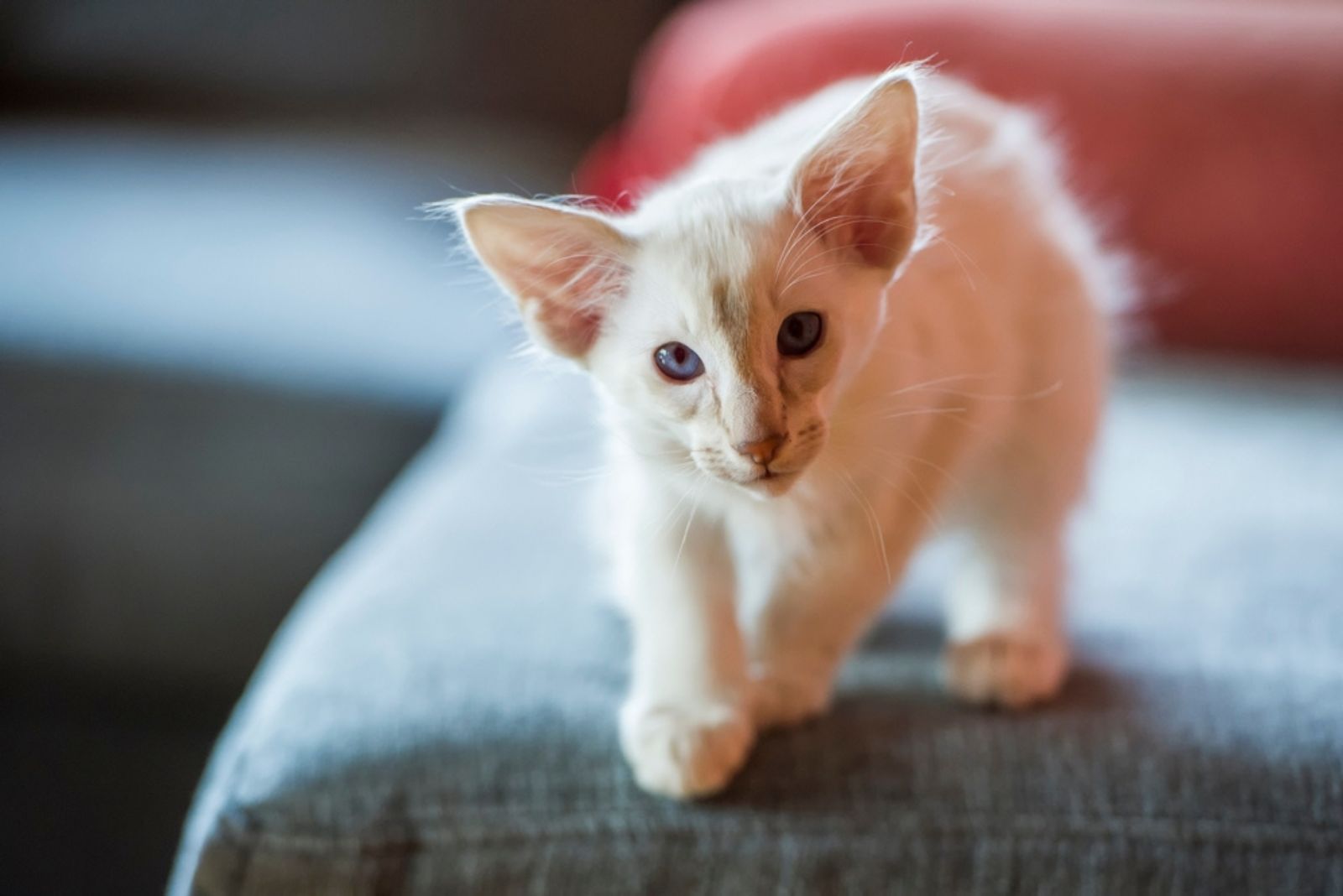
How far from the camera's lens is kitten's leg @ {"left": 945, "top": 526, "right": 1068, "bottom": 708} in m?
0.99

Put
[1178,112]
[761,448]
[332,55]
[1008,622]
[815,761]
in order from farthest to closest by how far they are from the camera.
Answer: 1. [332,55]
2. [1178,112]
3. [1008,622]
4. [815,761]
5. [761,448]

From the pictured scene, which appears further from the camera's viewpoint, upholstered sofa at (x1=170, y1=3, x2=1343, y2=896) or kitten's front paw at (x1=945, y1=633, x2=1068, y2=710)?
kitten's front paw at (x1=945, y1=633, x2=1068, y2=710)

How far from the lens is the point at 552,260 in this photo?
868 mm

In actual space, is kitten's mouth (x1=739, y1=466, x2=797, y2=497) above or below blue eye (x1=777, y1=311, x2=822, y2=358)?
below

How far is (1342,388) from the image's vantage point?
1.56 m

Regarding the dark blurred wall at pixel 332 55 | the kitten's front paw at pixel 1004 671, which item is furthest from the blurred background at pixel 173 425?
the kitten's front paw at pixel 1004 671

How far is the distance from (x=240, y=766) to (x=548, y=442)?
60 cm

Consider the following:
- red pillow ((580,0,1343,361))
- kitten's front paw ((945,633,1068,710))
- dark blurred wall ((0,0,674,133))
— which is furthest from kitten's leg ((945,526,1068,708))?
dark blurred wall ((0,0,674,133))

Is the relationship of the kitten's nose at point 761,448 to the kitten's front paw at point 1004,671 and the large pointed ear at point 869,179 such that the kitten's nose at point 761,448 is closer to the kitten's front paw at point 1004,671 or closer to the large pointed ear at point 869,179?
the large pointed ear at point 869,179

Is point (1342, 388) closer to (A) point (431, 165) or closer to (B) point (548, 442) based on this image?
(B) point (548, 442)

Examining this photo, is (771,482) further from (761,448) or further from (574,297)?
(574,297)

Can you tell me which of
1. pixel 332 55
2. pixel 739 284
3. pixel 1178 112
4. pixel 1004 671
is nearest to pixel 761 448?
pixel 739 284

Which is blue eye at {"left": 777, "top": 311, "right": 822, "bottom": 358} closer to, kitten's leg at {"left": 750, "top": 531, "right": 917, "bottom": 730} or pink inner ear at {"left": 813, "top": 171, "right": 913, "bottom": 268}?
pink inner ear at {"left": 813, "top": 171, "right": 913, "bottom": 268}

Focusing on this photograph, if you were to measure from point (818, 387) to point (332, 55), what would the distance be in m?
2.09
